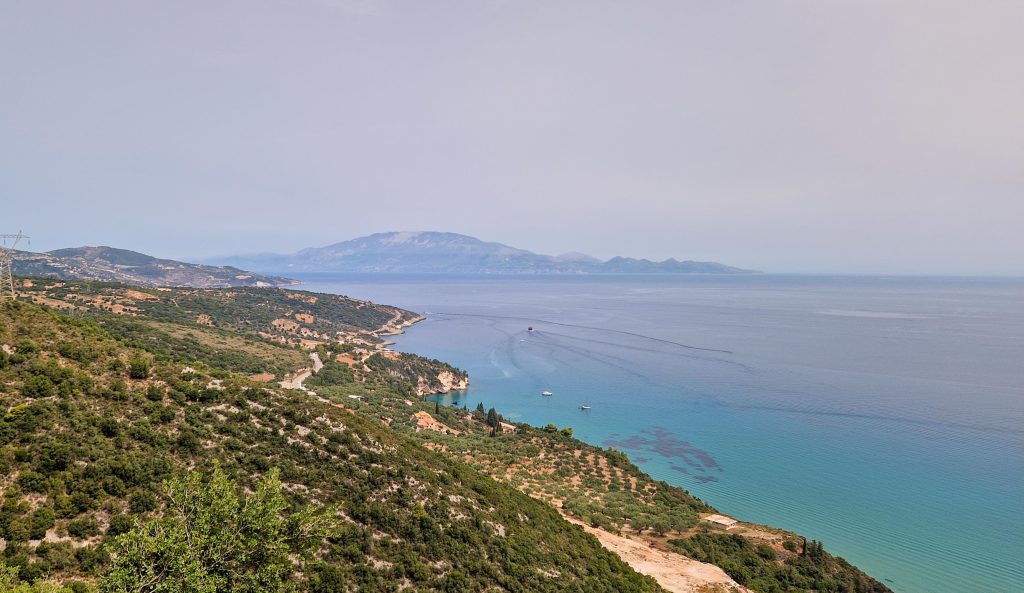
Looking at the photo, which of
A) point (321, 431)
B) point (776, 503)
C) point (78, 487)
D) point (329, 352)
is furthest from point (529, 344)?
point (78, 487)

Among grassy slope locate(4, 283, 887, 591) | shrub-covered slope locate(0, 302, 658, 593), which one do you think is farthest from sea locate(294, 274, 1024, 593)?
shrub-covered slope locate(0, 302, 658, 593)

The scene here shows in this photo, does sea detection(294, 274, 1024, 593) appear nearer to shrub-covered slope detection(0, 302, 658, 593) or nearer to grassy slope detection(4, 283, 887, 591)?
grassy slope detection(4, 283, 887, 591)

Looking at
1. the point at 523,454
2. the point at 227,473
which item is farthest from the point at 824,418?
the point at 227,473

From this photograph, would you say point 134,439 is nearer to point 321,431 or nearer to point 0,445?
point 0,445

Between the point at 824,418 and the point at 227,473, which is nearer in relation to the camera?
the point at 227,473

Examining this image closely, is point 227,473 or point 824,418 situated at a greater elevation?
point 227,473

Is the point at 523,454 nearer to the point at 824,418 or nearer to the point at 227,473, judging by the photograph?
the point at 227,473

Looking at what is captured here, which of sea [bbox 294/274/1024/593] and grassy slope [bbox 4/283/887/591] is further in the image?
sea [bbox 294/274/1024/593]

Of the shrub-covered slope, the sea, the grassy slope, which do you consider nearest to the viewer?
the shrub-covered slope

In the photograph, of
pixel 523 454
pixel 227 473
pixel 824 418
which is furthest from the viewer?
pixel 824 418
